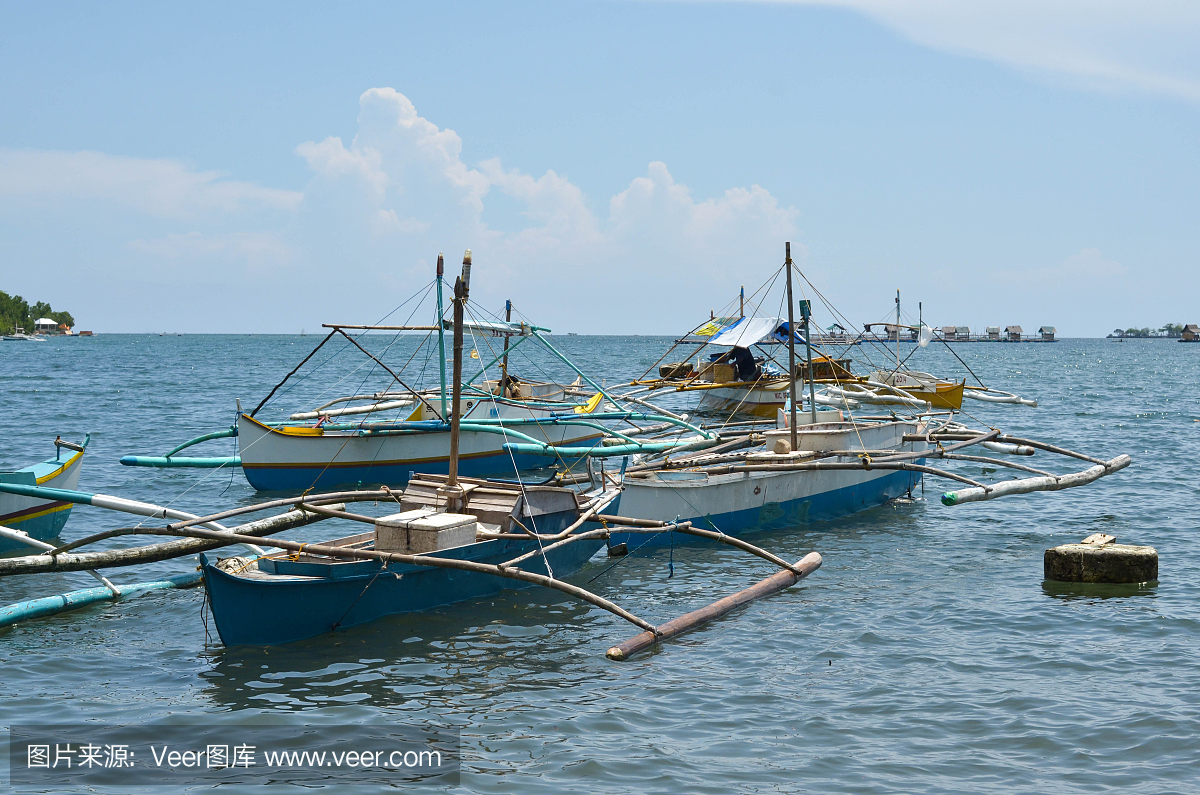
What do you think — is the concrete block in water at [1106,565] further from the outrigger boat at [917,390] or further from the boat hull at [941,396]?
the boat hull at [941,396]

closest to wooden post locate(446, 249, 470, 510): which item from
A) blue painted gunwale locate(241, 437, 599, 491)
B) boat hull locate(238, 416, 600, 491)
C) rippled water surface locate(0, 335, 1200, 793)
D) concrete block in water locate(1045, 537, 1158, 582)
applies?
rippled water surface locate(0, 335, 1200, 793)

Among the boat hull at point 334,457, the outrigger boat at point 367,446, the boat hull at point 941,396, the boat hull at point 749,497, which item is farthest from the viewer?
the boat hull at point 941,396

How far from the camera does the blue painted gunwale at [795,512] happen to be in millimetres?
18484

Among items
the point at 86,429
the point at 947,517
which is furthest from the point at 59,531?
the point at 86,429

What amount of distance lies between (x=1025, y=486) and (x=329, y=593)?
587 inches

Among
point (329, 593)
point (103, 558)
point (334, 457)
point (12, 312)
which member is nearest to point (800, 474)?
point (329, 593)

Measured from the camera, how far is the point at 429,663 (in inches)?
478

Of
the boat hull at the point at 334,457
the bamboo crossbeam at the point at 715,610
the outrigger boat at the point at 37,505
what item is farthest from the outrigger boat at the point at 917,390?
the outrigger boat at the point at 37,505

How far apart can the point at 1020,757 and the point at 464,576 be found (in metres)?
7.59

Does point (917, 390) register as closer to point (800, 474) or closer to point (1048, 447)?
point (1048, 447)

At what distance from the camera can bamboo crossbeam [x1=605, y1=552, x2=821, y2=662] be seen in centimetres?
1230

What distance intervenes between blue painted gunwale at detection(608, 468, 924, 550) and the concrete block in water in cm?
566

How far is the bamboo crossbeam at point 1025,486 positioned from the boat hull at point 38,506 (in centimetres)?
1602

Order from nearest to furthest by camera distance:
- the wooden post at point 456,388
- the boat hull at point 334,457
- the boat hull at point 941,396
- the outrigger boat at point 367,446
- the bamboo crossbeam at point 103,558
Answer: the bamboo crossbeam at point 103,558 < the wooden post at point 456,388 < the outrigger boat at point 367,446 < the boat hull at point 334,457 < the boat hull at point 941,396
